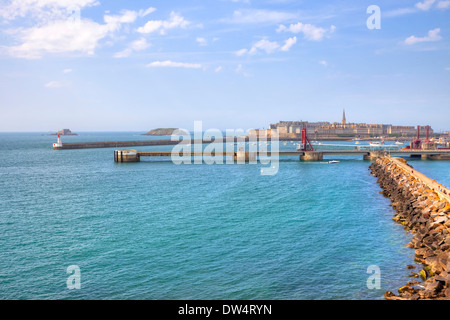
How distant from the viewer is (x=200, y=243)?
22.7 metres

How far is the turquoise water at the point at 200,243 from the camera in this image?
1648 cm

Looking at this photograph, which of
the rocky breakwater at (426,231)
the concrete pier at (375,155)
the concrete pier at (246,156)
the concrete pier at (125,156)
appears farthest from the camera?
the concrete pier at (246,156)

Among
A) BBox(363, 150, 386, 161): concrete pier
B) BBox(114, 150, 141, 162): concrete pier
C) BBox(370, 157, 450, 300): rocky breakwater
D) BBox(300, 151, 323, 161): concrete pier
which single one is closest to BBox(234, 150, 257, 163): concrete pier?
BBox(300, 151, 323, 161): concrete pier

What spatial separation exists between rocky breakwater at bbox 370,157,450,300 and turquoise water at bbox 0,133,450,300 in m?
0.76

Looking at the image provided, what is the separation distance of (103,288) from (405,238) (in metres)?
17.2

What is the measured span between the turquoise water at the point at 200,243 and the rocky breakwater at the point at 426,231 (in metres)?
0.76

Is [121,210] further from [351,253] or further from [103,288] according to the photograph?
A: [351,253]

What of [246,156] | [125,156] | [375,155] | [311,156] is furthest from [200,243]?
[375,155]

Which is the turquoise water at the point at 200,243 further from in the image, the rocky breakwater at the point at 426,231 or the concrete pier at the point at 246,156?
the concrete pier at the point at 246,156

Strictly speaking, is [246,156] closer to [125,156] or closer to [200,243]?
[125,156]

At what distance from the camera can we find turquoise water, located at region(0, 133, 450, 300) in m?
16.5

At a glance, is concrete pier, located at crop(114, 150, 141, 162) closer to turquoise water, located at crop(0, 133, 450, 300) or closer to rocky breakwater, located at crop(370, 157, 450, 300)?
Answer: turquoise water, located at crop(0, 133, 450, 300)

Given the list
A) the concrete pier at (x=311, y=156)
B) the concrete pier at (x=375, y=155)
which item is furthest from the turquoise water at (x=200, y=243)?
the concrete pier at (x=311, y=156)
